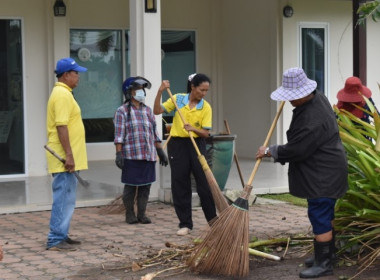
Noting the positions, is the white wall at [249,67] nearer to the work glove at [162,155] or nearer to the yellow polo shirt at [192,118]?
the work glove at [162,155]

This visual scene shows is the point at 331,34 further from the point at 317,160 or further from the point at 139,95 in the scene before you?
the point at 317,160

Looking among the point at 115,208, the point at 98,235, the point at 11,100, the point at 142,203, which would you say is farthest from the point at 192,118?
the point at 11,100

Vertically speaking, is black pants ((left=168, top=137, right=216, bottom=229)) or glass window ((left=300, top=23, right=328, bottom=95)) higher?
glass window ((left=300, top=23, right=328, bottom=95))

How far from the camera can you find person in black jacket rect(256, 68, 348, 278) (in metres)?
6.55

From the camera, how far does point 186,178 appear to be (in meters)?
8.62

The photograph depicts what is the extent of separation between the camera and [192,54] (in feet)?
50.8

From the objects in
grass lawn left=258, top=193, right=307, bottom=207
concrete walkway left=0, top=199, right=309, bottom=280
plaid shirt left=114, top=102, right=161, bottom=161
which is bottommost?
concrete walkway left=0, top=199, right=309, bottom=280

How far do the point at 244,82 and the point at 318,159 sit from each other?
896 centimetres

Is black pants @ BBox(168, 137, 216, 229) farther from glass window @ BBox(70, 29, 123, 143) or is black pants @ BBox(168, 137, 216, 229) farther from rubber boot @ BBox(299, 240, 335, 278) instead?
glass window @ BBox(70, 29, 123, 143)

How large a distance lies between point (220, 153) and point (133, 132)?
1.49 m

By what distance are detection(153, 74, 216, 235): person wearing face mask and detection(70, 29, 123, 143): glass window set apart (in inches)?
239

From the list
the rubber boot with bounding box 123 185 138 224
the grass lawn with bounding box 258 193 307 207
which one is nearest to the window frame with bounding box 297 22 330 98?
the grass lawn with bounding box 258 193 307 207

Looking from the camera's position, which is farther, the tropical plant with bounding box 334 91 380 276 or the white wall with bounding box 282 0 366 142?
the white wall with bounding box 282 0 366 142

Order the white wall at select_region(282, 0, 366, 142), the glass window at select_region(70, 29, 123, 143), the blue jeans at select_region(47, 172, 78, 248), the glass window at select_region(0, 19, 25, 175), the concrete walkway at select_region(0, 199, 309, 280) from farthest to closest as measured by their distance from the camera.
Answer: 1. the white wall at select_region(282, 0, 366, 142)
2. the glass window at select_region(70, 29, 123, 143)
3. the glass window at select_region(0, 19, 25, 175)
4. the blue jeans at select_region(47, 172, 78, 248)
5. the concrete walkway at select_region(0, 199, 309, 280)
